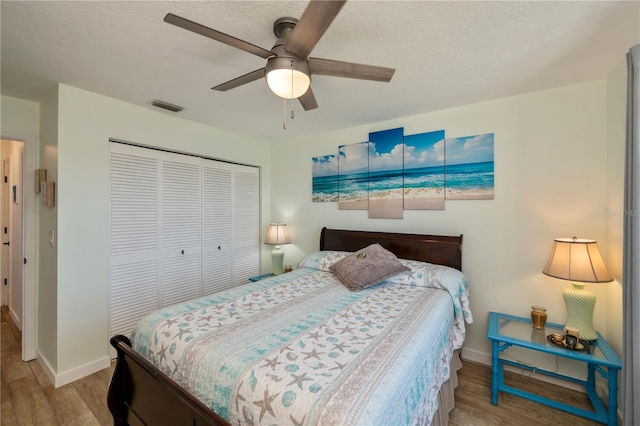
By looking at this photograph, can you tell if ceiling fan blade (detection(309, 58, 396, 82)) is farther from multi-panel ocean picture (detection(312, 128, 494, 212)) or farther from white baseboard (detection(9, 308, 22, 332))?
white baseboard (detection(9, 308, 22, 332))

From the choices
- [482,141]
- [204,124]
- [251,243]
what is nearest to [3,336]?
[251,243]

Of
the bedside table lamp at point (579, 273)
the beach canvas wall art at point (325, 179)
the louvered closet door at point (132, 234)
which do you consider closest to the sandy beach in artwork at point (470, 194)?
the bedside table lamp at point (579, 273)

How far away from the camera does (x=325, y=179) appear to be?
3643 mm

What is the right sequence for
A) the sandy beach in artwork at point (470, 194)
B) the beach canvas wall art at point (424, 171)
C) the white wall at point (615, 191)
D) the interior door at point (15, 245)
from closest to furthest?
the white wall at point (615, 191), the sandy beach in artwork at point (470, 194), the beach canvas wall art at point (424, 171), the interior door at point (15, 245)

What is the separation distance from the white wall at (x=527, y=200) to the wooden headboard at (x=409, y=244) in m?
0.13

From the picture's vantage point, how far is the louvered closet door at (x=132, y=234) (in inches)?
104

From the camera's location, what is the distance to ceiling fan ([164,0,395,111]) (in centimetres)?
114

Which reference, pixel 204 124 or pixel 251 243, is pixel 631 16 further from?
pixel 251 243

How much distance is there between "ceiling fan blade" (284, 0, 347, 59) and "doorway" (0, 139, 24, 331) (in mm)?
3693

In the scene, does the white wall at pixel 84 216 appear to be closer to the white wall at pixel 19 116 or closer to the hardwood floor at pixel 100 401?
the hardwood floor at pixel 100 401

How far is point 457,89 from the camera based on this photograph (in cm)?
236

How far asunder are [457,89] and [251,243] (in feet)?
10.4

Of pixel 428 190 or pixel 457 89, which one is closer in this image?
pixel 457 89

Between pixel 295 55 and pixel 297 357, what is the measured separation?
1481 millimetres
